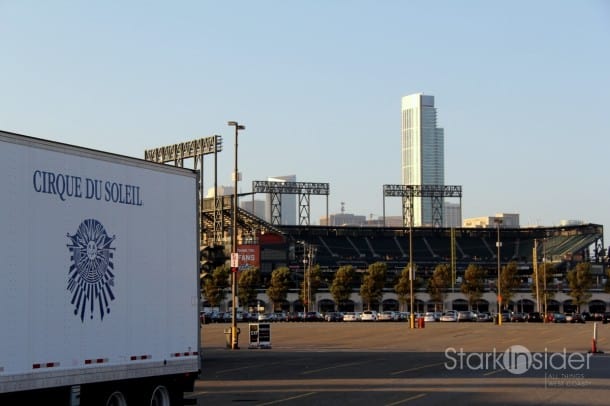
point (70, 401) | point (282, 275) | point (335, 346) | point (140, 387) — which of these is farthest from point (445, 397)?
point (282, 275)

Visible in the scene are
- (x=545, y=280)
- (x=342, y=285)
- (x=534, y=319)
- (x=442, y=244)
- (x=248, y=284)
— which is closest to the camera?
(x=534, y=319)

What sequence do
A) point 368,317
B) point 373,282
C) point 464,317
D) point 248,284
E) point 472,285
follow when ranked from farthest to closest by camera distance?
point 472,285 → point 373,282 → point 248,284 → point 368,317 → point 464,317

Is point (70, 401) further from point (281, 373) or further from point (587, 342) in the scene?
point (587, 342)

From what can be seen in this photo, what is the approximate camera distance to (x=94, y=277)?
15664 mm

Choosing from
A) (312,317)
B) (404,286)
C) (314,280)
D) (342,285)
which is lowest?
(312,317)

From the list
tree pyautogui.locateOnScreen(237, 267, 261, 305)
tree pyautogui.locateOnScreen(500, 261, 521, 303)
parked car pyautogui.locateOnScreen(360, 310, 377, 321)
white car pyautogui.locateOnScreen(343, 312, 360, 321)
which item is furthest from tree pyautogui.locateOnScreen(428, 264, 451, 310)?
white car pyautogui.locateOnScreen(343, 312, 360, 321)

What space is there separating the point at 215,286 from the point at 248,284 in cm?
434

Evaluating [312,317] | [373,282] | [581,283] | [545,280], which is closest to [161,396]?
[312,317]

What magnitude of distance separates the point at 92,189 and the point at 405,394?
1014 cm

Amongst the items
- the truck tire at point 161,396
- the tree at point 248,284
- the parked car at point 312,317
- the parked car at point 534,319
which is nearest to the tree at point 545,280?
the parked car at point 534,319

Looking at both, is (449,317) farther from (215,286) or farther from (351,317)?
(215,286)

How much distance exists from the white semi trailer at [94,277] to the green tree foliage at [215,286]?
10912 cm

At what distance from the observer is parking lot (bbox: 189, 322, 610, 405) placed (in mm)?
22141

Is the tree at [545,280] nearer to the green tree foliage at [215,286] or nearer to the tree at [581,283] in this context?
the tree at [581,283]
